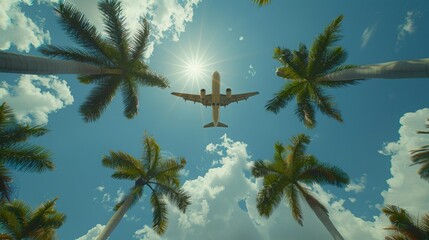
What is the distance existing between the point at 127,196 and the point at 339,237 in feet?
47.2

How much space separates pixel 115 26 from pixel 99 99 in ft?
15.8

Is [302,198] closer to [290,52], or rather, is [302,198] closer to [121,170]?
[290,52]

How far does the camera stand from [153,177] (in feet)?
75.4

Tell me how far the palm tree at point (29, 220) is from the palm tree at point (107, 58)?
20.7 ft

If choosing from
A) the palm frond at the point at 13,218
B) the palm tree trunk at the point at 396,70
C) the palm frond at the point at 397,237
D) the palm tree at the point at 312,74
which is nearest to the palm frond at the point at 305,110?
the palm tree at the point at 312,74

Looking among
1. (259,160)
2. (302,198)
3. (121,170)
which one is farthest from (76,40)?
(302,198)

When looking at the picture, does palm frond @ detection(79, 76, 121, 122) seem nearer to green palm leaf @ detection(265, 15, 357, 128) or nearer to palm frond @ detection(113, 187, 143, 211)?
palm frond @ detection(113, 187, 143, 211)

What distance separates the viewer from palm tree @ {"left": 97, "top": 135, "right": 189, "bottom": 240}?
68.8ft

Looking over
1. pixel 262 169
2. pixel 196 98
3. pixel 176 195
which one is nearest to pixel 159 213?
pixel 176 195

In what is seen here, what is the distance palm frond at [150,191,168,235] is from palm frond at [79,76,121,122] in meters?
7.39

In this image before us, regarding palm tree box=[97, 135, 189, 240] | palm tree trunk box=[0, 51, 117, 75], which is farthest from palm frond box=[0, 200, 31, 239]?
palm tree trunk box=[0, 51, 117, 75]

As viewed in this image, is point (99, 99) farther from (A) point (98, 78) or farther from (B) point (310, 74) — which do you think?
(B) point (310, 74)

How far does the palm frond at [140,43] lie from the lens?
64.7 ft

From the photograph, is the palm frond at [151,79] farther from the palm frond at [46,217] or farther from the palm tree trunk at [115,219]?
the palm frond at [46,217]
